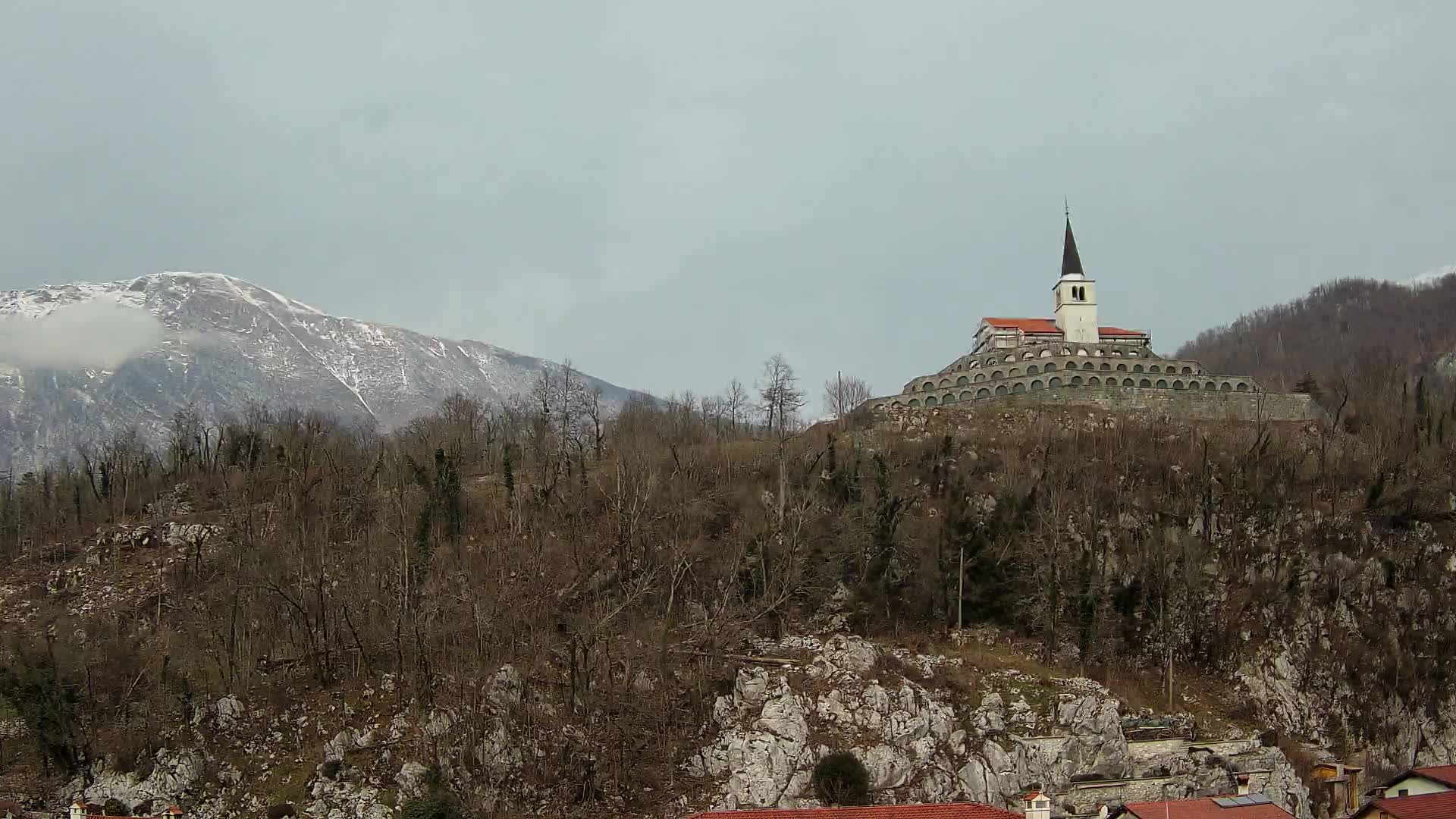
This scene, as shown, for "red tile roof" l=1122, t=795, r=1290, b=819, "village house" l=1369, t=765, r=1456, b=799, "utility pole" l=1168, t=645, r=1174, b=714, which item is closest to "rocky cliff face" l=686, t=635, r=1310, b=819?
"utility pole" l=1168, t=645, r=1174, b=714

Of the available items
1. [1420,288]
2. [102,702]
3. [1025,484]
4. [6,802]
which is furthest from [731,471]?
[1420,288]

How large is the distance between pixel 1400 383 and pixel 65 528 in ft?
269

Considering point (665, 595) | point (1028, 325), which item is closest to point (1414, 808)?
point (665, 595)

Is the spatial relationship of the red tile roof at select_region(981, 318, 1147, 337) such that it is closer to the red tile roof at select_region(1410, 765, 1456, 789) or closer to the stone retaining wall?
the stone retaining wall

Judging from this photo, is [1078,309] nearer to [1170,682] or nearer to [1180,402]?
[1180,402]

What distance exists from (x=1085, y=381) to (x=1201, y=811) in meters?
43.7

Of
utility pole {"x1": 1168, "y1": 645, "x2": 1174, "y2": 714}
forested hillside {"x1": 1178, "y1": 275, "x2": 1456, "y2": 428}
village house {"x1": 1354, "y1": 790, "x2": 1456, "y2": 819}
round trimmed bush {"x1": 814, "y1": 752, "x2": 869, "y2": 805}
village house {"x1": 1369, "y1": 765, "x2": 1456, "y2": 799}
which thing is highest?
forested hillside {"x1": 1178, "y1": 275, "x2": 1456, "y2": 428}

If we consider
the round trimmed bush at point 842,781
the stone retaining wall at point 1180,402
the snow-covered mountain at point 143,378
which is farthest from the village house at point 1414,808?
the snow-covered mountain at point 143,378

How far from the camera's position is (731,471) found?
63.4 meters

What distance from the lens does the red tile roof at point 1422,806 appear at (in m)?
32.6

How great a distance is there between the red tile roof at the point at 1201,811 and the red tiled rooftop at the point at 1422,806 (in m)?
3.18

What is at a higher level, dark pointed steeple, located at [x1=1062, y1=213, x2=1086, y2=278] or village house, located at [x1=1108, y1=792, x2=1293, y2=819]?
dark pointed steeple, located at [x1=1062, y1=213, x2=1086, y2=278]

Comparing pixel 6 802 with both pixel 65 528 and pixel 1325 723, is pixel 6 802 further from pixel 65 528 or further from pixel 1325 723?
pixel 1325 723

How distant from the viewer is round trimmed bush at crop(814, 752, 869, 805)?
136 ft
